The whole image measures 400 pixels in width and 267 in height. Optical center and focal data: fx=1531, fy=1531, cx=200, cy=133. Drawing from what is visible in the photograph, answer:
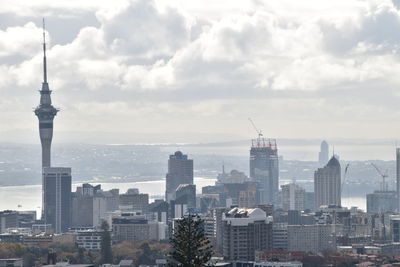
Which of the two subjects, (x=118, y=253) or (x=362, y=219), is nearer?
(x=118, y=253)

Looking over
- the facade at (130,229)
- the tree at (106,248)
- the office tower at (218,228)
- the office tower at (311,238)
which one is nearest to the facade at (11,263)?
the tree at (106,248)

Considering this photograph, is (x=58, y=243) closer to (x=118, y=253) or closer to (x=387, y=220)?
(x=118, y=253)

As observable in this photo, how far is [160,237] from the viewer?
160625mm

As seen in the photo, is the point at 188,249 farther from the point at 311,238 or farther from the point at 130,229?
the point at 130,229

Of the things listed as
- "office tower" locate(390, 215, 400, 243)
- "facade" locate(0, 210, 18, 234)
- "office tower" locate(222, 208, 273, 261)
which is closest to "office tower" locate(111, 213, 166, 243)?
"facade" locate(0, 210, 18, 234)

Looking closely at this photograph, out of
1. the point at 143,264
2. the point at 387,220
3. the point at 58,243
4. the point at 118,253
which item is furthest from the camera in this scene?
the point at 387,220

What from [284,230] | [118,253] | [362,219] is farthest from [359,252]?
[362,219]

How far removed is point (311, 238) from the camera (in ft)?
502

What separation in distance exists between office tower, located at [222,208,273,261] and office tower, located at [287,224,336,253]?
64.5 ft

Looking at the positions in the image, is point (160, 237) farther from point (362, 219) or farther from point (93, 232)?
point (362, 219)

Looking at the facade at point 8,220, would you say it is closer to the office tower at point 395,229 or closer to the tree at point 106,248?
the tree at point 106,248

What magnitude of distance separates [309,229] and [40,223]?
47050 millimetres

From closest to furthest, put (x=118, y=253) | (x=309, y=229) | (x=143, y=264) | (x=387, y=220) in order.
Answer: (x=143, y=264) < (x=118, y=253) < (x=309, y=229) < (x=387, y=220)

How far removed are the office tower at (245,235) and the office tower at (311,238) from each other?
775 inches
